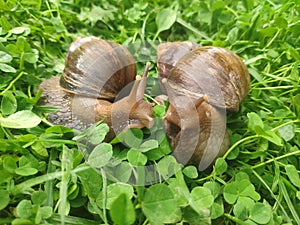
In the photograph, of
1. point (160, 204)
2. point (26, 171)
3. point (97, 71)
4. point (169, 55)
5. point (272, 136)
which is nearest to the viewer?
point (160, 204)

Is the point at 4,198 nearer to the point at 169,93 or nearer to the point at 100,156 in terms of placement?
the point at 100,156

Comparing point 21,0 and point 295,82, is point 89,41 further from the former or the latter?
point 295,82

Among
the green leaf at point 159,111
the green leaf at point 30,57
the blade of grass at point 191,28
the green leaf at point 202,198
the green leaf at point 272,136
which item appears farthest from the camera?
the blade of grass at point 191,28

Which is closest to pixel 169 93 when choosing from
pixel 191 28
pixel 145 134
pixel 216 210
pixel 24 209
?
pixel 145 134

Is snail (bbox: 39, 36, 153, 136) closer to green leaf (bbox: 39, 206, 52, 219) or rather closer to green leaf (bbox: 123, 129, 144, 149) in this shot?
green leaf (bbox: 123, 129, 144, 149)

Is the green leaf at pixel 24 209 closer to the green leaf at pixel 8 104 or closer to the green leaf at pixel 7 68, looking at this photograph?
the green leaf at pixel 8 104

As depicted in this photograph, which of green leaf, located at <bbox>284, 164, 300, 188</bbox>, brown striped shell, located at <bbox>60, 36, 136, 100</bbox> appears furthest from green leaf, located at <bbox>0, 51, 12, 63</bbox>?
green leaf, located at <bbox>284, 164, 300, 188</bbox>

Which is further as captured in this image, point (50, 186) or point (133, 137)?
point (133, 137)

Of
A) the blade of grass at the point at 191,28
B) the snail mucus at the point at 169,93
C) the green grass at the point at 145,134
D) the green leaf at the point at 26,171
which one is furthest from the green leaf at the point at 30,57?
the blade of grass at the point at 191,28
